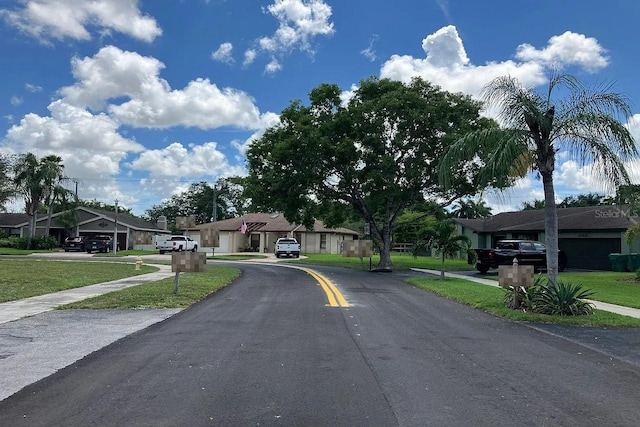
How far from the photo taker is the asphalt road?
4737 millimetres

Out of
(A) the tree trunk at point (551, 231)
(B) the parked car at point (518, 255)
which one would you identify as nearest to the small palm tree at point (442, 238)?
(B) the parked car at point (518, 255)

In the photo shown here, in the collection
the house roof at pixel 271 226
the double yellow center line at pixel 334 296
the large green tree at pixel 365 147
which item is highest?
the large green tree at pixel 365 147

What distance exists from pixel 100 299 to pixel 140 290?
2.05 metres

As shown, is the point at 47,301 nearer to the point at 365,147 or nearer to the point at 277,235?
the point at 365,147

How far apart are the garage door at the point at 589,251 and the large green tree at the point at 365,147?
738 cm

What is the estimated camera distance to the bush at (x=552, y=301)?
11.5 metres

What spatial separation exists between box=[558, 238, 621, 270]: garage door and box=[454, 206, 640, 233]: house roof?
92 centimetres

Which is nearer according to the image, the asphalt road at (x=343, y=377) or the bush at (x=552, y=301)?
the asphalt road at (x=343, y=377)

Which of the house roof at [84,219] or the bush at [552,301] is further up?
the house roof at [84,219]

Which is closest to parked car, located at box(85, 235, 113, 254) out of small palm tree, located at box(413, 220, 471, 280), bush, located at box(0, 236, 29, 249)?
bush, located at box(0, 236, 29, 249)

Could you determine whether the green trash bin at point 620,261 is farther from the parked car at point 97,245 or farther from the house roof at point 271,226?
the parked car at point 97,245

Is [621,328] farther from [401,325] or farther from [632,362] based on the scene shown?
[401,325]

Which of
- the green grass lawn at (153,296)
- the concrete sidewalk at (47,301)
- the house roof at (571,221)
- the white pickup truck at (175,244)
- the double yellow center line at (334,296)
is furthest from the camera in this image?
the white pickup truck at (175,244)

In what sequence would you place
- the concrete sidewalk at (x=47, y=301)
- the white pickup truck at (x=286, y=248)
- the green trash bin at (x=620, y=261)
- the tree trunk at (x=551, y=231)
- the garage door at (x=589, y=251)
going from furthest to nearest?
the white pickup truck at (x=286, y=248), the garage door at (x=589, y=251), the green trash bin at (x=620, y=261), the tree trunk at (x=551, y=231), the concrete sidewalk at (x=47, y=301)
